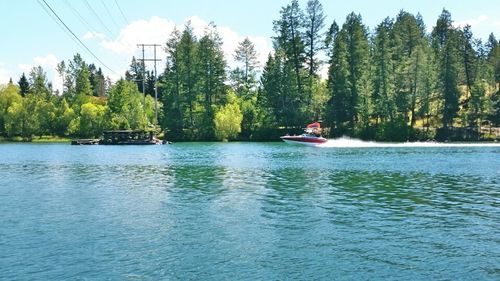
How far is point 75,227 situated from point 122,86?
122 m

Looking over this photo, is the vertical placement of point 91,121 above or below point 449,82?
below

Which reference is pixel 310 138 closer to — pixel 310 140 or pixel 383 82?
pixel 310 140

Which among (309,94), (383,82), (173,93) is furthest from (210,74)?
(383,82)

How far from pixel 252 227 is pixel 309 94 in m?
101

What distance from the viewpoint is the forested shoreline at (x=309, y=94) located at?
374ft

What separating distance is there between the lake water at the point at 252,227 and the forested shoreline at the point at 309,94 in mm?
71797

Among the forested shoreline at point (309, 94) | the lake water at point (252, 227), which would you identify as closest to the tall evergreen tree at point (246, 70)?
the forested shoreline at point (309, 94)

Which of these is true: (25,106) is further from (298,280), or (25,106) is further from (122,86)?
(298,280)

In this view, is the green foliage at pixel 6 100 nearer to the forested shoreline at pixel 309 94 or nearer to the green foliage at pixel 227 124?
the forested shoreline at pixel 309 94

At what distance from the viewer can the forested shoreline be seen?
113938mm

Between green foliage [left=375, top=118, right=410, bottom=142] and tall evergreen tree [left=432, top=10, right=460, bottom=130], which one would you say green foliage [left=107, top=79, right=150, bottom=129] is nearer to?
green foliage [left=375, top=118, right=410, bottom=142]

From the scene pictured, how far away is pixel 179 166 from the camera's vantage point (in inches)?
2255

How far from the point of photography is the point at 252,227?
23.8 m

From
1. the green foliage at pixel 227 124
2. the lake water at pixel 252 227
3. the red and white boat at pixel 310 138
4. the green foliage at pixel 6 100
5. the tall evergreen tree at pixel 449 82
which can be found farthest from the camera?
the green foliage at pixel 6 100
